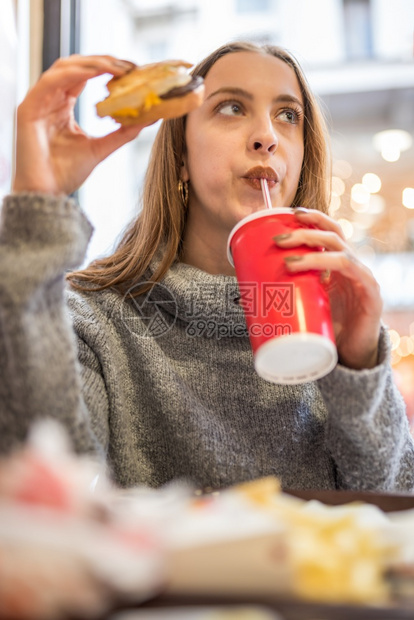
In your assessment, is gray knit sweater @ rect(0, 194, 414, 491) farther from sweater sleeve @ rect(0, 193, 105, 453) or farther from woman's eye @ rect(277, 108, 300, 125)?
woman's eye @ rect(277, 108, 300, 125)

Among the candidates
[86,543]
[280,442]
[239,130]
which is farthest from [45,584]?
[239,130]

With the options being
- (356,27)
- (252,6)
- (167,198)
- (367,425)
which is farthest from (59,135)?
(356,27)

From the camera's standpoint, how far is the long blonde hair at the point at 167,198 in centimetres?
121

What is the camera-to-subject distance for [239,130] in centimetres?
114

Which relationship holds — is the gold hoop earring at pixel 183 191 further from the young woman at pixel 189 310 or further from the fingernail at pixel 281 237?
the fingernail at pixel 281 237

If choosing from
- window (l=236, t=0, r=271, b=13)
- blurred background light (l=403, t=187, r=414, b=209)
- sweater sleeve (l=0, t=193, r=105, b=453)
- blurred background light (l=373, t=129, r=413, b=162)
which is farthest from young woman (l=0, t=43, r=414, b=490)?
blurred background light (l=373, t=129, r=413, b=162)

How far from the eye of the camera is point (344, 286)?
3.15ft

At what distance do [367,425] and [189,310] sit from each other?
0.38m

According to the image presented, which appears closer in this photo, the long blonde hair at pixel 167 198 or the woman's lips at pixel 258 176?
the woman's lips at pixel 258 176

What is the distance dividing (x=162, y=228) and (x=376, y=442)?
60 centimetres

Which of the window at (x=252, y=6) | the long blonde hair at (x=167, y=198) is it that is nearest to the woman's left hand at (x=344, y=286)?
the long blonde hair at (x=167, y=198)

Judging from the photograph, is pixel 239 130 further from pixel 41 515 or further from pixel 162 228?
pixel 41 515

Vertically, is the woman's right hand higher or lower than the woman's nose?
higher

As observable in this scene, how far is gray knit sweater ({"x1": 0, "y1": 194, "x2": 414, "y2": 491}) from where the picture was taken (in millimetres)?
853
